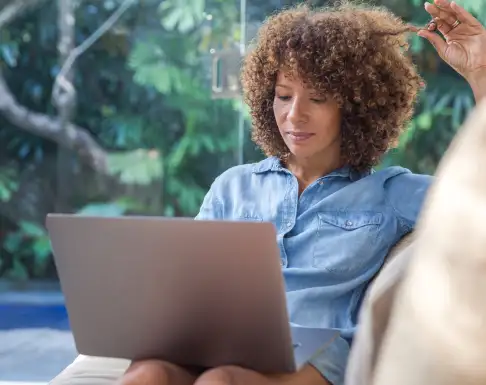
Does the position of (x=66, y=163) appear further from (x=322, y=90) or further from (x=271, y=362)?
(x=271, y=362)

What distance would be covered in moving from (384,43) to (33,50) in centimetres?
180

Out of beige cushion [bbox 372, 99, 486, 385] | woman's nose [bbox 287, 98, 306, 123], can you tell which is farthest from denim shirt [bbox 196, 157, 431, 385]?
beige cushion [bbox 372, 99, 486, 385]

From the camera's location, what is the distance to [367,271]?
1.41 metres

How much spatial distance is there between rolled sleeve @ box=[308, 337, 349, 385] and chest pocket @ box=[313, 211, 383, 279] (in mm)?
162

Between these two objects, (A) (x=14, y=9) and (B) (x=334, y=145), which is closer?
(B) (x=334, y=145)

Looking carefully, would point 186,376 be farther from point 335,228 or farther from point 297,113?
point 297,113

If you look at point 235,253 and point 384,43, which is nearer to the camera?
point 235,253

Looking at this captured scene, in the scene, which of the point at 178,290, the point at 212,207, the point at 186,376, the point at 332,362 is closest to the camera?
the point at 178,290

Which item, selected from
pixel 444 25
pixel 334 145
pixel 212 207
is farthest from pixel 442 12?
pixel 212 207

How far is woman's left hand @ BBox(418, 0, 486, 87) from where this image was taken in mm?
1457

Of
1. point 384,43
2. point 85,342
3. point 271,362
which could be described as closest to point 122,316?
point 85,342

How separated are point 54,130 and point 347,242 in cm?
183

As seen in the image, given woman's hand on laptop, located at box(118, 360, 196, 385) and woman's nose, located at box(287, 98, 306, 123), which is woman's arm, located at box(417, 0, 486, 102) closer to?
woman's nose, located at box(287, 98, 306, 123)

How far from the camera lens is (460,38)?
4.90ft
